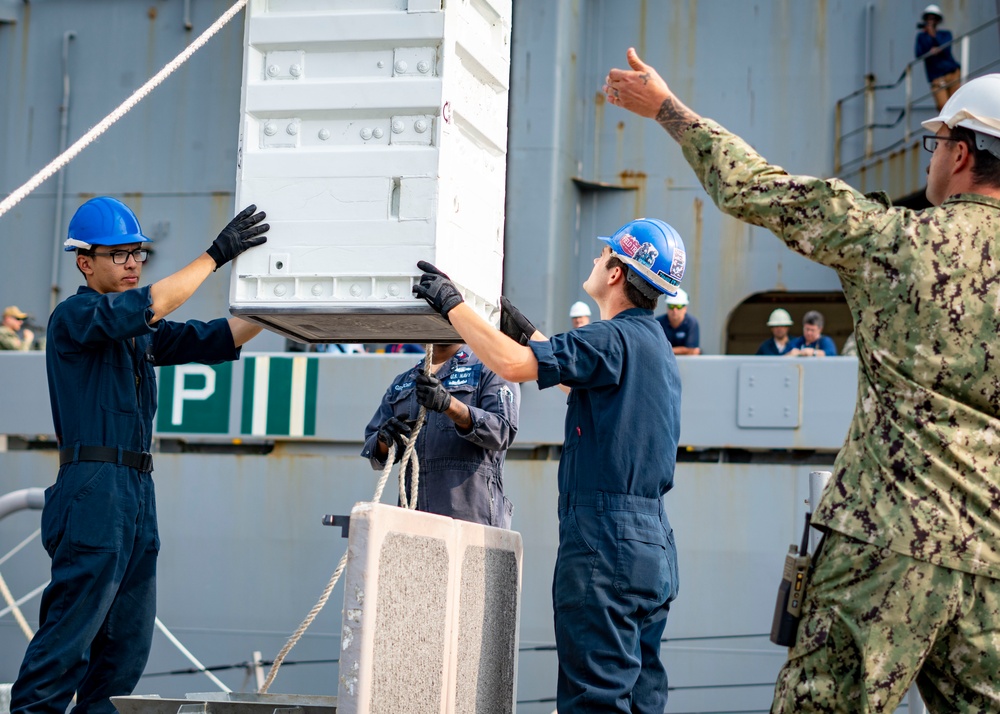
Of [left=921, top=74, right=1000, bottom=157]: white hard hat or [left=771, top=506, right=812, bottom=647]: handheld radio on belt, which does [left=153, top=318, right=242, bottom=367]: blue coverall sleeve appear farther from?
[left=921, top=74, right=1000, bottom=157]: white hard hat

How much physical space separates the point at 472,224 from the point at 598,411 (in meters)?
0.71

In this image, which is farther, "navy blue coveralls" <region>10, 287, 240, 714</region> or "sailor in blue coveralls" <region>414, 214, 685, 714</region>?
"navy blue coveralls" <region>10, 287, 240, 714</region>

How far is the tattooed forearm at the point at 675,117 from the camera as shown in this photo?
2.55m

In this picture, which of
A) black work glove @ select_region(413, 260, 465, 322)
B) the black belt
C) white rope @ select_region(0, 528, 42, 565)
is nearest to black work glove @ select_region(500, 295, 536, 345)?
black work glove @ select_region(413, 260, 465, 322)

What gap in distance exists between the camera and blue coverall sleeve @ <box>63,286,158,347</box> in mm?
3479

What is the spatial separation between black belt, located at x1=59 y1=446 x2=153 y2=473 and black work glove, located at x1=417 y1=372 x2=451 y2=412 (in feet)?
3.05

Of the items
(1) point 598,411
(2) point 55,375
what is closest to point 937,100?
(1) point 598,411

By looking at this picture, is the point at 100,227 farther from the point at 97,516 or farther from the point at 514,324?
the point at 514,324

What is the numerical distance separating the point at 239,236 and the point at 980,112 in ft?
6.46

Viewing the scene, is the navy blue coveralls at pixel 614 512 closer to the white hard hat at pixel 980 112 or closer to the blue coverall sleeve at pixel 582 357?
the blue coverall sleeve at pixel 582 357

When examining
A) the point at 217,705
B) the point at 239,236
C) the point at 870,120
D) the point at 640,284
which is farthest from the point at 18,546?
the point at 870,120

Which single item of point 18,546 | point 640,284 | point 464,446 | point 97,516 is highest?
point 640,284

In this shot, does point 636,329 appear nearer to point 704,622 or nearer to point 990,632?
point 990,632

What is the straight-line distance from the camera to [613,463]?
3.27 metres
